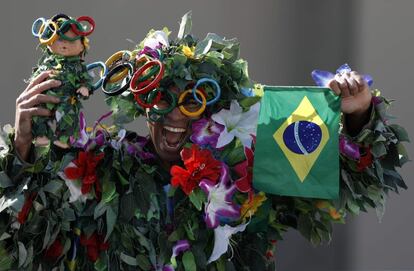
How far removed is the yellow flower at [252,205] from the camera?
284 cm

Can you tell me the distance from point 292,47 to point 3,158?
2699 mm

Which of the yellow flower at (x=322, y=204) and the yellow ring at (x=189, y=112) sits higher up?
the yellow ring at (x=189, y=112)

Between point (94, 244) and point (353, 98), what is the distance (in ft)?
3.37

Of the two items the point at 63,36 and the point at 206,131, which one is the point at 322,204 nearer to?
the point at 206,131

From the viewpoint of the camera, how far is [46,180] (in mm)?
2783

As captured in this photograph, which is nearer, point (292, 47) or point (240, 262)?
point (240, 262)

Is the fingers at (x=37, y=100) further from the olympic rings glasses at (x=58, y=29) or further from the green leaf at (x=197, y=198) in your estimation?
the green leaf at (x=197, y=198)

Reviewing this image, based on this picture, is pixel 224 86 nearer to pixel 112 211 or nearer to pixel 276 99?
pixel 276 99

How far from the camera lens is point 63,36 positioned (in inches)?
105

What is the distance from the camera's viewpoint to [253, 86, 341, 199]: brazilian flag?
2.80m

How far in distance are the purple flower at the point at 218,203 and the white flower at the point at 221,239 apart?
0.03 m

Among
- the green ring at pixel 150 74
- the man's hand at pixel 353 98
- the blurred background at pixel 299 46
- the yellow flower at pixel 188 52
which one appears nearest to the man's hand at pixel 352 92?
the man's hand at pixel 353 98

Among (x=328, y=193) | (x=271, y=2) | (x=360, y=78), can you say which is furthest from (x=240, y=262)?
(x=271, y=2)

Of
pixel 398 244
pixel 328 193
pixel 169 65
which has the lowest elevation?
pixel 398 244
